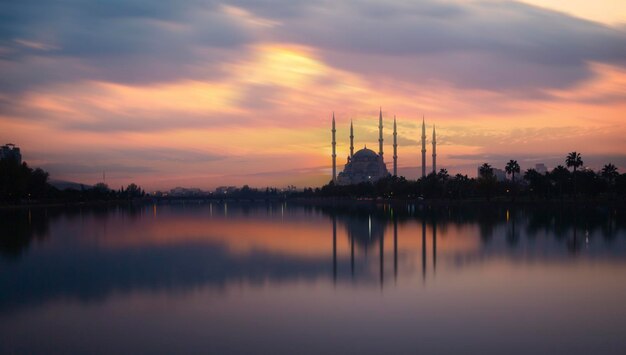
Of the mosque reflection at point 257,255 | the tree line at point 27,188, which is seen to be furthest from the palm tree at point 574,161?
the tree line at point 27,188

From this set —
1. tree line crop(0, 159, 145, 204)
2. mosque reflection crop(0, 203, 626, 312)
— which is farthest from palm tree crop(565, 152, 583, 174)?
tree line crop(0, 159, 145, 204)

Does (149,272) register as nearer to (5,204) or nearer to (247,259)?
(247,259)

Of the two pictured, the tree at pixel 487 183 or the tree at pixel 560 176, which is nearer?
the tree at pixel 560 176

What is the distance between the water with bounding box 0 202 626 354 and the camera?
473 inches

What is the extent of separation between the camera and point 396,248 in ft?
95.2

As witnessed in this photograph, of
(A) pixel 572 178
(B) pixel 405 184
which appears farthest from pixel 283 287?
(B) pixel 405 184

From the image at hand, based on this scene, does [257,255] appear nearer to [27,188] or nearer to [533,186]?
[533,186]

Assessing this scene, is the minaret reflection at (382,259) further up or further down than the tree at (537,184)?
further down

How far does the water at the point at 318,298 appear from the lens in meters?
12.0

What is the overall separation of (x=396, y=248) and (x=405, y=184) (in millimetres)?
102565

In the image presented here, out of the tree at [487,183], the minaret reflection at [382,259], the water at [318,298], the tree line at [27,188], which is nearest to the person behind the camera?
the water at [318,298]

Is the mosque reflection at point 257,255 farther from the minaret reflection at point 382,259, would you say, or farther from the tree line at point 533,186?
the tree line at point 533,186

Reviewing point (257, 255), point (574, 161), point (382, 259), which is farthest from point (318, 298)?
point (574, 161)

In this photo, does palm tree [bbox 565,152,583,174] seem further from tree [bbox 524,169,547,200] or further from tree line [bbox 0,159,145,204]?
tree line [bbox 0,159,145,204]
